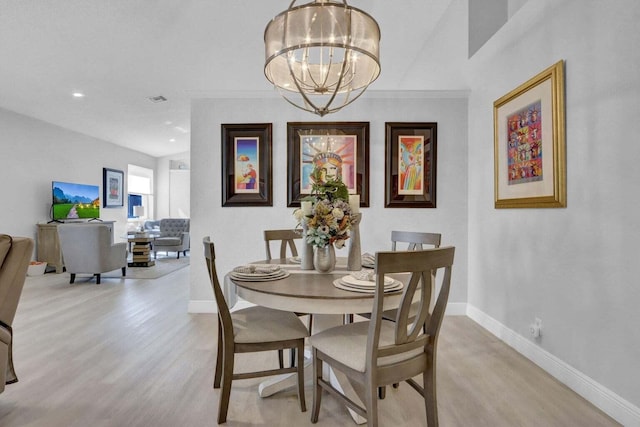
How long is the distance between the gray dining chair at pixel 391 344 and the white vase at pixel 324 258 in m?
0.38

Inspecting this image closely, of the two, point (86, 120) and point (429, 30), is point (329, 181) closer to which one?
point (429, 30)

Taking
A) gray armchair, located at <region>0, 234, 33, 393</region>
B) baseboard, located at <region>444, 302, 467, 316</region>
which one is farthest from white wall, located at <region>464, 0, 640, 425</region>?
gray armchair, located at <region>0, 234, 33, 393</region>

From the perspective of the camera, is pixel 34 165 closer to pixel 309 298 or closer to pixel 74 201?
pixel 74 201

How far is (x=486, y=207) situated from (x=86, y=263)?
5312mm

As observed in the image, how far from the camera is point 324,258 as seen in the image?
2025mm

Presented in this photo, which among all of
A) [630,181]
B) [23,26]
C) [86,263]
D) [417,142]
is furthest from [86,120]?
[630,181]

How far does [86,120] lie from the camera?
614cm

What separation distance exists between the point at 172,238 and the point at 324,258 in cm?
660

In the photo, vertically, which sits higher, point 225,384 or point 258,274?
point 258,274

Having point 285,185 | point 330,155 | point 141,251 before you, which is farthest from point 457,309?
point 141,251

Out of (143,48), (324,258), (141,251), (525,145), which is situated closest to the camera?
(324,258)

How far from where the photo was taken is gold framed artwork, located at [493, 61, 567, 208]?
2.28m

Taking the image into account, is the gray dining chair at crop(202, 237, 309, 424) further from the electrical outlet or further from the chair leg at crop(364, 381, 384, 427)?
the electrical outlet

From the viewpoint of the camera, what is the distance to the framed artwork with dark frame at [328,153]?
12.2 feet
